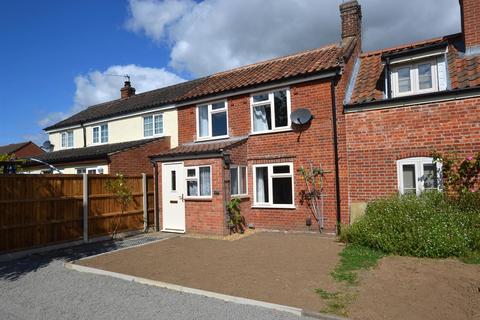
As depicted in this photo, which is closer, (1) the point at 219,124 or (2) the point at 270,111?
(2) the point at 270,111

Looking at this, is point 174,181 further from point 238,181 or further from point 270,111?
point 270,111

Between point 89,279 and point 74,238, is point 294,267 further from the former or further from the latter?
point 74,238

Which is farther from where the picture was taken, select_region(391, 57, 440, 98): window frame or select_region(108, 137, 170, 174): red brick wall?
select_region(108, 137, 170, 174): red brick wall

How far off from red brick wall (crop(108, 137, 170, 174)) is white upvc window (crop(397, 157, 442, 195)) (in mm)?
9286

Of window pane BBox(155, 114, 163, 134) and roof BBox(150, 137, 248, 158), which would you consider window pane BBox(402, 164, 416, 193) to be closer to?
roof BBox(150, 137, 248, 158)

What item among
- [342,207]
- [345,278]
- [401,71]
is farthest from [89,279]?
[401,71]

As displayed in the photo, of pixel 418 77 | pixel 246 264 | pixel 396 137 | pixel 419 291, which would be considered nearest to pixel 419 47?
pixel 418 77

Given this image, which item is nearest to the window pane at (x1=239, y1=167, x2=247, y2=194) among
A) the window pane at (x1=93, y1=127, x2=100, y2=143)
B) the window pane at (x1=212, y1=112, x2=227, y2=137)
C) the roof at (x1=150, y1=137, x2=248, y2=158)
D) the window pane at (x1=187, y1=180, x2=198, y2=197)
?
the roof at (x1=150, y1=137, x2=248, y2=158)

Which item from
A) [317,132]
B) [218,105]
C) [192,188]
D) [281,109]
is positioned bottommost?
[192,188]

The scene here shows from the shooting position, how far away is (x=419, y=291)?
580 cm

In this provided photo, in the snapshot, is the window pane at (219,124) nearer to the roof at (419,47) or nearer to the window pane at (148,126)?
the window pane at (148,126)

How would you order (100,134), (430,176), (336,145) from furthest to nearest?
(100,134) < (336,145) < (430,176)

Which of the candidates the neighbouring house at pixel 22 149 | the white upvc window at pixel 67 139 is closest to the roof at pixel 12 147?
the neighbouring house at pixel 22 149

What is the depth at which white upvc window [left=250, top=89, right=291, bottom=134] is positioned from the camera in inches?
496
